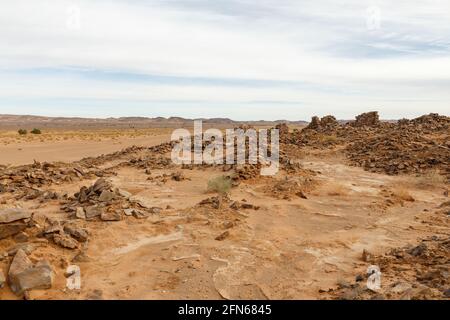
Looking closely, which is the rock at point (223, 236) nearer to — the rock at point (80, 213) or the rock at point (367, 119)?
the rock at point (80, 213)

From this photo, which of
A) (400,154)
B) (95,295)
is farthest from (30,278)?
(400,154)

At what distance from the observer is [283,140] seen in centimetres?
→ 2448

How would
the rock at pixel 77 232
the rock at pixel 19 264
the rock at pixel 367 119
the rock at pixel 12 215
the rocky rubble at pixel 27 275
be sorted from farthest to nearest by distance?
1. the rock at pixel 367 119
2. the rock at pixel 77 232
3. the rock at pixel 12 215
4. the rock at pixel 19 264
5. the rocky rubble at pixel 27 275

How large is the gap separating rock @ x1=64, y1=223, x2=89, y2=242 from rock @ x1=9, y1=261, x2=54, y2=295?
1857 mm

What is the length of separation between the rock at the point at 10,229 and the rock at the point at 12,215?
0.08m

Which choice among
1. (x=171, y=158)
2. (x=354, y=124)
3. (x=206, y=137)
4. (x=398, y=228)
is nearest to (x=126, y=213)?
(x=398, y=228)

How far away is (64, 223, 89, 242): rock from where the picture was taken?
8289 mm

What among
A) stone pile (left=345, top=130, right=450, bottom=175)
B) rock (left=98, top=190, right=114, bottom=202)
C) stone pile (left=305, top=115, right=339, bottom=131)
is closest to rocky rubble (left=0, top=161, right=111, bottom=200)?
rock (left=98, top=190, right=114, bottom=202)

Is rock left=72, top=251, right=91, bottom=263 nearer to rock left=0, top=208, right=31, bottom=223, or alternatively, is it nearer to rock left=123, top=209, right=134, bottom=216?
rock left=0, top=208, right=31, bottom=223

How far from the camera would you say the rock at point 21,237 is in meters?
7.51

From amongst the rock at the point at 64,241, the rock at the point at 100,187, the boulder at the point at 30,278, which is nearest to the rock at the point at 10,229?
the rock at the point at 64,241

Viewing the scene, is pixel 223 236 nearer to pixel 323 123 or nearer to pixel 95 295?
pixel 95 295

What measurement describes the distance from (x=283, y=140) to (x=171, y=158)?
7227 mm

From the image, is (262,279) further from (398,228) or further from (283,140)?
(283,140)
